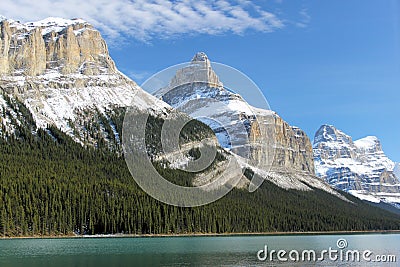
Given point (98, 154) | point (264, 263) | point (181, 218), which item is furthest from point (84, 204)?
point (264, 263)

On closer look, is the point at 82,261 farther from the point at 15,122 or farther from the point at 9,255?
the point at 15,122

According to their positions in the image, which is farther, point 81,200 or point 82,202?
point 81,200

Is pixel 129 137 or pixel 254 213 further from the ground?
pixel 129 137

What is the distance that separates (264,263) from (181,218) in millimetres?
88411

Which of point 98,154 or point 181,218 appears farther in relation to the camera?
point 98,154

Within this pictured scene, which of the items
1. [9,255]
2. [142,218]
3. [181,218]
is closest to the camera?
[9,255]

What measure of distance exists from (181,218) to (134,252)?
75821mm

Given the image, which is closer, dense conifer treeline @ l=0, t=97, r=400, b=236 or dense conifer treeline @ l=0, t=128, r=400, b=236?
dense conifer treeline @ l=0, t=128, r=400, b=236

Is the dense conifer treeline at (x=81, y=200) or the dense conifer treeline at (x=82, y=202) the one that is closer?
the dense conifer treeline at (x=82, y=202)

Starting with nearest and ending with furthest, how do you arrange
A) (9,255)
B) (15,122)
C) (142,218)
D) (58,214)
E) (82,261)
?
(82,261) < (9,255) < (58,214) < (142,218) < (15,122)

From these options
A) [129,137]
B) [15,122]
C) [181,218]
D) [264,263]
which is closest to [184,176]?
[129,137]

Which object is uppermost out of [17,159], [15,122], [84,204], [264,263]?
[15,122]

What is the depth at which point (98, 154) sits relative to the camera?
19325 cm

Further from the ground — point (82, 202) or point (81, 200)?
point (81, 200)
